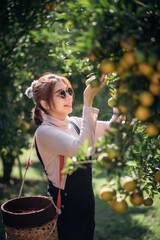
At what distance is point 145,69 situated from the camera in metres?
0.75

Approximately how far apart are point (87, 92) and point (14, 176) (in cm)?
488

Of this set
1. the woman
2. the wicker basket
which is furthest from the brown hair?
the wicker basket

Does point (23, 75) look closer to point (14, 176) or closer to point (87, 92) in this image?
point (87, 92)

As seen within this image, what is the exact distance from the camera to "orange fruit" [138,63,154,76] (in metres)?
0.74

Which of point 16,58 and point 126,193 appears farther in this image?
point 16,58

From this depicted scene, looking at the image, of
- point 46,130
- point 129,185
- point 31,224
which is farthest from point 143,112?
point 31,224

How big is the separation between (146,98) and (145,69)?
0.26ft

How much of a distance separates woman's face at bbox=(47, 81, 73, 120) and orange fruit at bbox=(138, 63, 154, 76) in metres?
1.02

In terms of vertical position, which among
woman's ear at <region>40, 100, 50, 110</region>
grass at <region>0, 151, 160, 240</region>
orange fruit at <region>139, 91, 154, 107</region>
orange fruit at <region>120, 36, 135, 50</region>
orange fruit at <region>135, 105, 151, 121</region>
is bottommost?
grass at <region>0, 151, 160, 240</region>

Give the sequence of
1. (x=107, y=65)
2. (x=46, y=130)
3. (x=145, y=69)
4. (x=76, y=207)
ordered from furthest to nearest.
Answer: (x=76, y=207)
(x=46, y=130)
(x=107, y=65)
(x=145, y=69)

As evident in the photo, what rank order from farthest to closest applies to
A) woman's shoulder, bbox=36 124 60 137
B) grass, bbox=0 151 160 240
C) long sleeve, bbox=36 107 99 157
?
grass, bbox=0 151 160 240 → woman's shoulder, bbox=36 124 60 137 → long sleeve, bbox=36 107 99 157

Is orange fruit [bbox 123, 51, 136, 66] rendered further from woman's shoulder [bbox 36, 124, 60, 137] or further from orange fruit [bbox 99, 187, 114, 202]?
woman's shoulder [bbox 36, 124, 60, 137]

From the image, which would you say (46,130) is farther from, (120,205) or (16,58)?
(16,58)

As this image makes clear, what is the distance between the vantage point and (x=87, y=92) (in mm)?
1414
